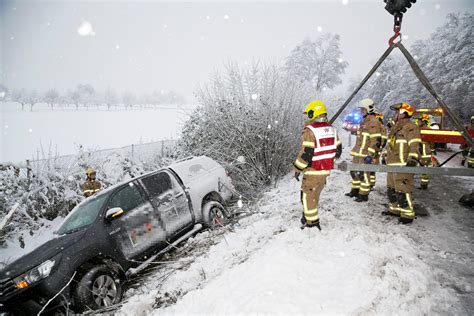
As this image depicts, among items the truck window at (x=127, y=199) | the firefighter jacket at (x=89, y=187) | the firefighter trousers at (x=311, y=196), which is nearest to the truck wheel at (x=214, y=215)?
the truck window at (x=127, y=199)

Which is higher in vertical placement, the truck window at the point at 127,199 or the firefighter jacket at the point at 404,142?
the firefighter jacket at the point at 404,142

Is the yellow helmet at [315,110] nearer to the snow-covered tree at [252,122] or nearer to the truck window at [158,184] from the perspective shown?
the truck window at [158,184]

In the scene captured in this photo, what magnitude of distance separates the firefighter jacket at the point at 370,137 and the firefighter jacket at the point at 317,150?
2209 millimetres

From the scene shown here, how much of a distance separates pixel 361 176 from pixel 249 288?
13.4ft

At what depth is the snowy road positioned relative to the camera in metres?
2.60

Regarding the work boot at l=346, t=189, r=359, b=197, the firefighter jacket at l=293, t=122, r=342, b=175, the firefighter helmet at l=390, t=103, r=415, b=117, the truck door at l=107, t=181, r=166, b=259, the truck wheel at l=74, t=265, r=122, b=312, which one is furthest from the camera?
the work boot at l=346, t=189, r=359, b=197

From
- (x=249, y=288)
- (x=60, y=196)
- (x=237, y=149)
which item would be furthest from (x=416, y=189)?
(x=60, y=196)

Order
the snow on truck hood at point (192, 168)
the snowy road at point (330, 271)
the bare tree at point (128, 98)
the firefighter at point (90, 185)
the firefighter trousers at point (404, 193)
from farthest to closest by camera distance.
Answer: the bare tree at point (128, 98), the firefighter at point (90, 185), the snow on truck hood at point (192, 168), the firefighter trousers at point (404, 193), the snowy road at point (330, 271)

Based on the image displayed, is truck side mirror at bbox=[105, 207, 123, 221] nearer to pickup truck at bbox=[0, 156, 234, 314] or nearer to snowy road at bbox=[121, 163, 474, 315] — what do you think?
pickup truck at bbox=[0, 156, 234, 314]

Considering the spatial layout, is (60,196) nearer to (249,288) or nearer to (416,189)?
(249,288)

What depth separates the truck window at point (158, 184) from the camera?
16.1 ft

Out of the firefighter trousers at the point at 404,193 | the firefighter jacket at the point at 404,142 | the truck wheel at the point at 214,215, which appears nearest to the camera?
the firefighter trousers at the point at 404,193

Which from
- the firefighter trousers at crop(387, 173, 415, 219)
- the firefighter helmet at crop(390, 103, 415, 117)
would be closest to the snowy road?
the firefighter trousers at crop(387, 173, 415, 219)

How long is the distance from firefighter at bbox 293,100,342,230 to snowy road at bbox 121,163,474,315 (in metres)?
0.43
